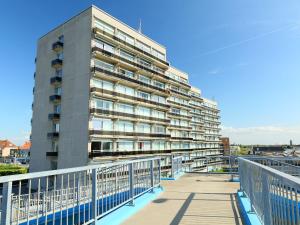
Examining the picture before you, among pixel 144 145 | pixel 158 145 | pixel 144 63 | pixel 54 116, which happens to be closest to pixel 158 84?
pixel 144 63

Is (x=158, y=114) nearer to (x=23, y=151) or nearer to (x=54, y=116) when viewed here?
(x=54, y=116)

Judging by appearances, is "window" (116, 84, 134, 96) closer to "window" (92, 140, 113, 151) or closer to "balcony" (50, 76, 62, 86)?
"window" (92, 140, 113, 151)

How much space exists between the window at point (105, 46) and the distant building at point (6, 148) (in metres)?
90.1

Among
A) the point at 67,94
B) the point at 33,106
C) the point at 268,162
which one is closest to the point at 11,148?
the point at 33,106

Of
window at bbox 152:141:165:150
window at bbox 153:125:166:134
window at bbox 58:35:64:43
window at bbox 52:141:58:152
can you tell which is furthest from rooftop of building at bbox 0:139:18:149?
window at bbox 153:125:166:134

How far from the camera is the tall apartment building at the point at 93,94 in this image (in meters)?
29.8

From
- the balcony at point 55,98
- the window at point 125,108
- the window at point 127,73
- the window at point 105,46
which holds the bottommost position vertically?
the window at point 125,108

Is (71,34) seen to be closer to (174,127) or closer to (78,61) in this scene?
(78,61)

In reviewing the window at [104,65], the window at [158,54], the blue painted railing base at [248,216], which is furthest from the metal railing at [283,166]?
the window at [158,54]

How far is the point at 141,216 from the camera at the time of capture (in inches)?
207

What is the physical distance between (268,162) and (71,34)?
105 feet

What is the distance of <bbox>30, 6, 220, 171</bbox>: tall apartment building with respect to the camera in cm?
2975

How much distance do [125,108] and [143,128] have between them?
5.60 metres

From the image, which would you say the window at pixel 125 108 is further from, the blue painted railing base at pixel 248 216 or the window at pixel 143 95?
the blue painted railing base at pixel 248 216
